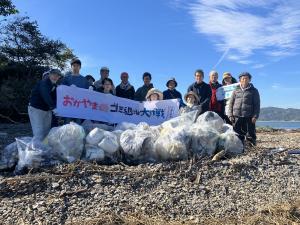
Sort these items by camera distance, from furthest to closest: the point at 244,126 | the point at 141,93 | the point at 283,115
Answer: the point at 283,115 < the point at 141,93 < the point at 244,126

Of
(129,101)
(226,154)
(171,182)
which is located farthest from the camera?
(129,101)

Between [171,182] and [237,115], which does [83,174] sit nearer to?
[171,182]

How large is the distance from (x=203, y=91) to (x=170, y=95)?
79 centimetres

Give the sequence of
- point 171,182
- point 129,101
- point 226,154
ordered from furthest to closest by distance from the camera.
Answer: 1. point 129,101
2. point 226,154
3. point 171,182

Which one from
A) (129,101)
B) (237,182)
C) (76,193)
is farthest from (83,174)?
(129,101)

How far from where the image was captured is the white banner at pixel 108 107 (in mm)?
8070

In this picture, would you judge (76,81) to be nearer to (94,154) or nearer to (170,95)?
(170,95)

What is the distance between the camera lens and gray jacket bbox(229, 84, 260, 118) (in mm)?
8125

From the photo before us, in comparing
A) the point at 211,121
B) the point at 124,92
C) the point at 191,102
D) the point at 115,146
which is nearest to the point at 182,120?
the point at 211,121

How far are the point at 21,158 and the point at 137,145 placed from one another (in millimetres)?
1789

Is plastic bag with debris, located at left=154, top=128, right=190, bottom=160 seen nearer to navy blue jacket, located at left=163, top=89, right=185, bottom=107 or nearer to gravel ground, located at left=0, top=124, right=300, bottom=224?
gravel ground, located at left=0, top=124, right=300, bottom=224

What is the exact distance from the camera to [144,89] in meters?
9.38

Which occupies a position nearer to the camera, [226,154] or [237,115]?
[226,154]

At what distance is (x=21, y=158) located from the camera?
254 inches
